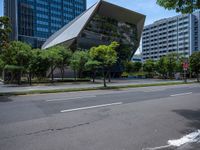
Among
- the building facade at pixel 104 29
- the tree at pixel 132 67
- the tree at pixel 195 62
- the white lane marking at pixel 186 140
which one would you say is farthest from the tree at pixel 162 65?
the white lane marking at pixel 186 140

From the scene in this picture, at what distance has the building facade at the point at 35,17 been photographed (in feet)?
366

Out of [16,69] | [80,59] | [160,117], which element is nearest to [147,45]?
[80,59]

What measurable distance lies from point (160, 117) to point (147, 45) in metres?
158

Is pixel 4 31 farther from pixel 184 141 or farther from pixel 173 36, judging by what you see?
pixel 173 36

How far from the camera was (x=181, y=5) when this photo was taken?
9.66 m

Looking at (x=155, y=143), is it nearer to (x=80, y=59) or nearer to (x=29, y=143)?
(x=29, y=143)

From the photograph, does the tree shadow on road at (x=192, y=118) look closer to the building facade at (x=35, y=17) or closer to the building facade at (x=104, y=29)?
the building facade at (x=104, y=29)

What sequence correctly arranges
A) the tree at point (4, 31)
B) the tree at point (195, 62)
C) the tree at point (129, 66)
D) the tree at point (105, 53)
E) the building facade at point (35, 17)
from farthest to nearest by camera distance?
the building facade at point (35, 17) < the tree at point (129, 66) < the tree at point (195, 62) < the tree at point (105, 53) < the tree at point (4, 31)

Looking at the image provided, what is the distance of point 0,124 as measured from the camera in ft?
24.6

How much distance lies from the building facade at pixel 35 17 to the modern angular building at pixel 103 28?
45.7m

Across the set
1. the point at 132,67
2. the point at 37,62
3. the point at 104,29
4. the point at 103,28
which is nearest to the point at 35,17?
the point at 104,29

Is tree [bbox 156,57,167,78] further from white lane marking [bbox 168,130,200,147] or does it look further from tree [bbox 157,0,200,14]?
white lane marking [bbox 168,130,200,147]

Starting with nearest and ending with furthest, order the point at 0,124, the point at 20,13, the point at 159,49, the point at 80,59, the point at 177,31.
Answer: the point at 0,124 < the point at 80,59 < the point at 20,13 < the point at 177,31 < the point at 159,49

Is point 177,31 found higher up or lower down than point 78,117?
higher up
